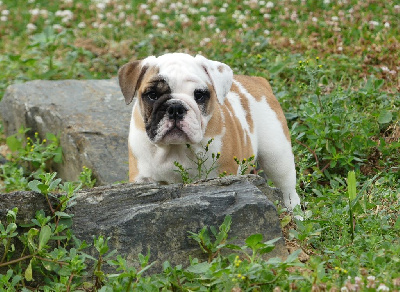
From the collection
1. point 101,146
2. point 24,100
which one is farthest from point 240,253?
point 24,100

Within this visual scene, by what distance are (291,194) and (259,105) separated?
0.79 meters

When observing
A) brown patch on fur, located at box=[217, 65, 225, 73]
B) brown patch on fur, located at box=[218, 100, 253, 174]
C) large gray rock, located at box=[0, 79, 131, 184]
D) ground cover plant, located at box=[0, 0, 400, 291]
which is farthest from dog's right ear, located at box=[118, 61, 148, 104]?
large gray rock, located at box=[0, 79, 131, 184]

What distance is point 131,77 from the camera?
17.3 ft

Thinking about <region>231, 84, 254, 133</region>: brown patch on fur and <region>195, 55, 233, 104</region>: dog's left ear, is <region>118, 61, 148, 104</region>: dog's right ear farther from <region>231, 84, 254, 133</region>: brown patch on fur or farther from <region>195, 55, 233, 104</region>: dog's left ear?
<region>231, 84, 254, 133</region>: brown patch on fur

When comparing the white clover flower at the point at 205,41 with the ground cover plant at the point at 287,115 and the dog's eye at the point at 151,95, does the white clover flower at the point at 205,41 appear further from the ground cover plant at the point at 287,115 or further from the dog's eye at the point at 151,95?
the dog's eye at the point at 151,95

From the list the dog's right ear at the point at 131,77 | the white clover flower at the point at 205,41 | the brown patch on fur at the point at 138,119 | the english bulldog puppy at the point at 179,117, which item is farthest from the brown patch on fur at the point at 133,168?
the white clover flower at the point at 205,41

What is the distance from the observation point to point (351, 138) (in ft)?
20.3

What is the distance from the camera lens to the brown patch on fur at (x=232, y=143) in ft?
16.5

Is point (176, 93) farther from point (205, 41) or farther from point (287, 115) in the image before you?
point (205, 41)

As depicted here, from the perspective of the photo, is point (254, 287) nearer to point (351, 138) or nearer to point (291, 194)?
point (291, 194)

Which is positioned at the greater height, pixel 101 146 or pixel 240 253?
pixel 240 253

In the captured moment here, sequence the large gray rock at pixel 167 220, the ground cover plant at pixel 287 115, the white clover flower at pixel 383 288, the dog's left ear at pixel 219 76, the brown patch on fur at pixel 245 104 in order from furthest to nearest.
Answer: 1. the brown patch on fur at pixel 245 104
2. the dog's left ear at pixel 219 76
3. the large gray rock at pixel 167 220
4. the ground cover plant at pixel 287 115
5. the white clover flower at pixel 383 288

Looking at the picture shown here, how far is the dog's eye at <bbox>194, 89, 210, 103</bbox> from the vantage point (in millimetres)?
5016

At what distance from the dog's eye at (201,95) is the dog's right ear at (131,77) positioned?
49cm
